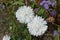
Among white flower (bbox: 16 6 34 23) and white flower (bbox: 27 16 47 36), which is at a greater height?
white flower (bbox: 16 6 34 23)

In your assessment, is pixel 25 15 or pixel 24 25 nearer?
pixel 25 15

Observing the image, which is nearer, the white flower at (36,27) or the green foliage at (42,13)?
the white flower at (36,27)

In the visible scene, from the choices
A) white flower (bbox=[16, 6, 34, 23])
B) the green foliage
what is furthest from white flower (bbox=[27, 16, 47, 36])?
the green foliage

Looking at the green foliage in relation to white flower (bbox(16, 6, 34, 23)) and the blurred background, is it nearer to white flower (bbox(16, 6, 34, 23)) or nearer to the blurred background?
the blurred background

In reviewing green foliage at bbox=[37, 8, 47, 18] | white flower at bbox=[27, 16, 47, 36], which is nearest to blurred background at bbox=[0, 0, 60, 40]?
green foliage at bbox=[37, 8, 47, 18]

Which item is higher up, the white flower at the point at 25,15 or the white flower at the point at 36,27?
the white flower at the point at 25,15

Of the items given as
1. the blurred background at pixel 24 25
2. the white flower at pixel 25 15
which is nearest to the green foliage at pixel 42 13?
the blurred background at pixel 24 25

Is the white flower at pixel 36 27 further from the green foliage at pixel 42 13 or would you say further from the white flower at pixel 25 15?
the green foliage at pixel 42 13

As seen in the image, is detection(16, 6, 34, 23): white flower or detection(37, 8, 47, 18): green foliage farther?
detection(37, 8, 47, 18): green foliage
